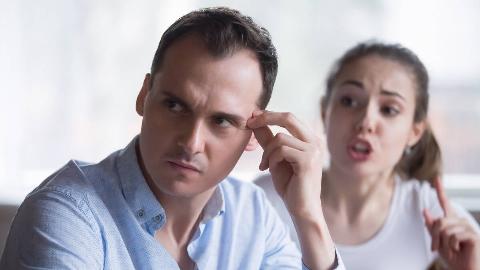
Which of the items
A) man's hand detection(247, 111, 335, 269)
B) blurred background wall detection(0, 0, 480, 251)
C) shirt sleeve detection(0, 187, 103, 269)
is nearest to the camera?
shirt sleeve detection(0, 187, 103, 269)

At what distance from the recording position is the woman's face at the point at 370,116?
5.82ft

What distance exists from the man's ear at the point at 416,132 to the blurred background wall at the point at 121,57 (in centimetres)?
41

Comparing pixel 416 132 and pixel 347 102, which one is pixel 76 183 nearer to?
pixel 347 102

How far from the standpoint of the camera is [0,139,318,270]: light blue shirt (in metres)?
Result: 1.08

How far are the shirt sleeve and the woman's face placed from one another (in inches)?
32.6

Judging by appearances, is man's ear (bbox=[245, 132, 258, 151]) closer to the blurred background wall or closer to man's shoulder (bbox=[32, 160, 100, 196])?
man's shoulder (bbox=[32, 160, 100, 196])

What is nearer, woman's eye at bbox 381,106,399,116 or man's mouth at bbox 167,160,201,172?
man's mouth at bbox 167,160,201,172

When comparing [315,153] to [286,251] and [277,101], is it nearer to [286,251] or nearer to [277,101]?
[286,251]

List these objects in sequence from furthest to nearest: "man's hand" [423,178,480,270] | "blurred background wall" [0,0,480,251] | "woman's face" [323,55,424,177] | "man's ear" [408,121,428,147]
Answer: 1. "blurred background wall" [0,0,480,251]
2. "man's ear" [408,121,428,147]
3. "woman's face" [323,55,424,177]
4. "man's hand" [423,178,480,270]

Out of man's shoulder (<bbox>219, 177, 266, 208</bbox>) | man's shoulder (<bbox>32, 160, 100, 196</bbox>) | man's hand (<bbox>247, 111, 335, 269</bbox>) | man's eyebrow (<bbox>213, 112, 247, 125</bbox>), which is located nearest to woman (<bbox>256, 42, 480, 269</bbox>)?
man's shoulder (<bbox>219, 177, 266, 208</bbox>)

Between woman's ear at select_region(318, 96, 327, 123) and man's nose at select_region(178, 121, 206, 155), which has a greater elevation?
man's nose at select_region(178, 121, 206, 155)

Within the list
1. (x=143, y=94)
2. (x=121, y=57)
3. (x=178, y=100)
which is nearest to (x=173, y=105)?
(x=178, y=100)

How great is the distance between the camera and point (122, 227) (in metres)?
1.19

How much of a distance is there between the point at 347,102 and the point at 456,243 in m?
0.45
